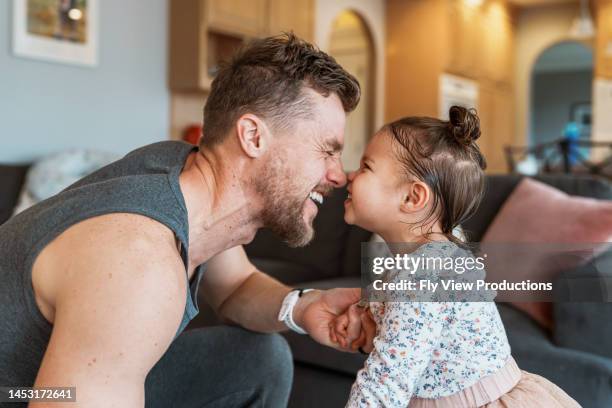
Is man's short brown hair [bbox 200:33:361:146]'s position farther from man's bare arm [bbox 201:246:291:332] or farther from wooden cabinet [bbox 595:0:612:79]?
wooden cabinet [bbox 595:0:612:79]

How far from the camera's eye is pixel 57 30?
3.93 m

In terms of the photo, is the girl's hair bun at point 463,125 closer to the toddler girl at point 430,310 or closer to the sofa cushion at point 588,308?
the toddler girl at point 430,310

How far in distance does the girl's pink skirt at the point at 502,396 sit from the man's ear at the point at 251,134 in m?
0.53

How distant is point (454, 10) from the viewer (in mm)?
6980

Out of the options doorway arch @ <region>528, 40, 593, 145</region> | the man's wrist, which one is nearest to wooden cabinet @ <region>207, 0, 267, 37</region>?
the man's wrist

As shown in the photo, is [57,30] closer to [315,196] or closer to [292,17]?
[292,17]

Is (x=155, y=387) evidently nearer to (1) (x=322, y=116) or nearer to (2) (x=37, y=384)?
(2) (x=37, y=384)

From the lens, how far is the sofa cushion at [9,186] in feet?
10.5

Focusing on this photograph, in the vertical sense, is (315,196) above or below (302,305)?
above

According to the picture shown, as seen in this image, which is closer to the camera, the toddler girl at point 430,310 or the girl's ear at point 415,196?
the toddler girl at point 430,310

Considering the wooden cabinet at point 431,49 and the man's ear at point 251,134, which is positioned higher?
the wooden cabinet at point 431,49

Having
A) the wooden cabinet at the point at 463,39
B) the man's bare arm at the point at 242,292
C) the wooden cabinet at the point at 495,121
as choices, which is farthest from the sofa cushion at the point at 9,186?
the wooden cabinet at the point at 495,121

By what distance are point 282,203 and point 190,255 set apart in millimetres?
202

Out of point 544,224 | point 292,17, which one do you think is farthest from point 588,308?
point 292,17
